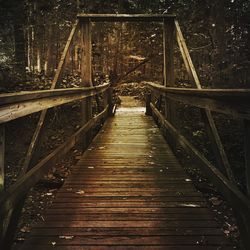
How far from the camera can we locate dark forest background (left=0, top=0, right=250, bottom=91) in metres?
11.5

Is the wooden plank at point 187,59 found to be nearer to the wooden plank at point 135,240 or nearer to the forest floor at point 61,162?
the forest floor at point 61,162

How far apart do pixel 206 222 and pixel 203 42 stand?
1600cm

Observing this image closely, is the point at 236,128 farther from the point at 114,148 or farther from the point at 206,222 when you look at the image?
the point at 206,222

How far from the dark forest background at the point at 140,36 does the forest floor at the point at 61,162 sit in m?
1.54

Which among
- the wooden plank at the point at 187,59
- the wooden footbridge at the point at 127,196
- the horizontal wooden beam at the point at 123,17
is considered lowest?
the wooden footbridge at the point at 127,196

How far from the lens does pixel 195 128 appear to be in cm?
1146

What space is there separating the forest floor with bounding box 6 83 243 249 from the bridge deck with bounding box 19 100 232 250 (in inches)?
49.0

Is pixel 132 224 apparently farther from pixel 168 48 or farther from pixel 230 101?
pixel 168 48

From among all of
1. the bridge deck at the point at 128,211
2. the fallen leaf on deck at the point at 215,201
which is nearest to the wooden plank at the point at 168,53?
the bridge deck at the point at 128,211

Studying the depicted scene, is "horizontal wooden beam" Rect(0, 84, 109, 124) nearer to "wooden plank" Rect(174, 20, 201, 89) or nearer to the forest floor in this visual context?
the forest floor

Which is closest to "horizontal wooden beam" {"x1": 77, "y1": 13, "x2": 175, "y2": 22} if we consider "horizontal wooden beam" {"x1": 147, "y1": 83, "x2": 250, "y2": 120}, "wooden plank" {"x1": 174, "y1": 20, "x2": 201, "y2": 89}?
"wooden plank" {"x1": 174, "y1": 20, "x2": 201, "y2": 89}

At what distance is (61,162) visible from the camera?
941 centimetres

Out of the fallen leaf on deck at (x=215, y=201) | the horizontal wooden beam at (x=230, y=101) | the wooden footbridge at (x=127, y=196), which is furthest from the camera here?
the fallen leaf on deck at (x=215, y=201)

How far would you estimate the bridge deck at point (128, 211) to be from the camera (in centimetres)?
299
